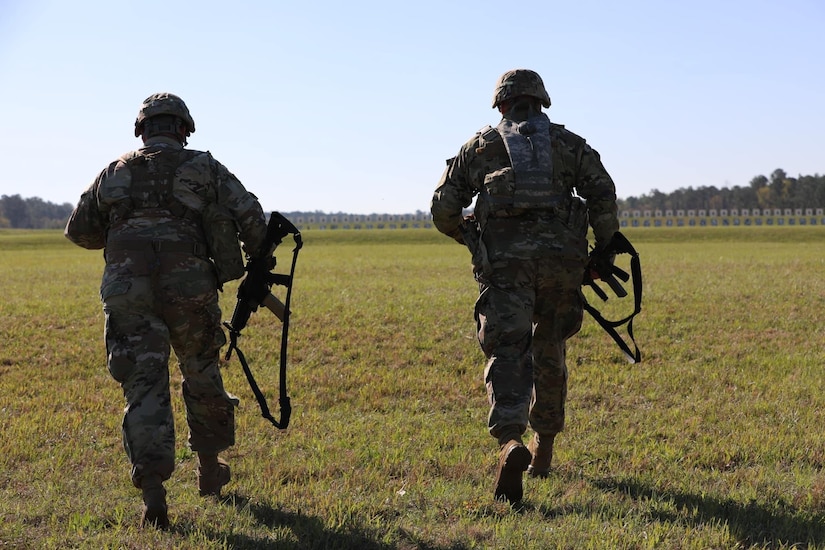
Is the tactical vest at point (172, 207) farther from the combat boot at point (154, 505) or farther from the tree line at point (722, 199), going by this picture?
the tree line at point (722, 199)

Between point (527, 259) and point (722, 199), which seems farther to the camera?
point (722, 199)

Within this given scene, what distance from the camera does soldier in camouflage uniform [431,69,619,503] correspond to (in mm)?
4707

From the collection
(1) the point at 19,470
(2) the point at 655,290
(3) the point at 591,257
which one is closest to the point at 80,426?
(1) the point at 19,470

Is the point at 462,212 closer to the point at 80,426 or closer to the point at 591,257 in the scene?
the point at 591,257

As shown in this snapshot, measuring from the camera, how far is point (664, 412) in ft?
23.0

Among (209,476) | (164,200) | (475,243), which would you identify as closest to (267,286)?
(164,200)

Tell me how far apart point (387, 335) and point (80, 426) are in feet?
15.2

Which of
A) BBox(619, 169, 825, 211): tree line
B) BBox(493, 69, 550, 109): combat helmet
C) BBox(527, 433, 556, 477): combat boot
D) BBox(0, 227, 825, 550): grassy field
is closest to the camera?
BBox(0, 227, 825, 550): grassy field

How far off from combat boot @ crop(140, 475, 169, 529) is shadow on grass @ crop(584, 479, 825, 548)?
269cm

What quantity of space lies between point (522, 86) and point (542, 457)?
2.50 m

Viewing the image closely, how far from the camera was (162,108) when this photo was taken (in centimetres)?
465

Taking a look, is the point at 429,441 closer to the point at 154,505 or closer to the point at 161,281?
the point at 154,505

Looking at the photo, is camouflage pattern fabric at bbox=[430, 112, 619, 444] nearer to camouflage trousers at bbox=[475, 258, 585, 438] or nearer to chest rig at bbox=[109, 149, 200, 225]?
camouflage trousers at bbox=[475, 258, 585, 438]

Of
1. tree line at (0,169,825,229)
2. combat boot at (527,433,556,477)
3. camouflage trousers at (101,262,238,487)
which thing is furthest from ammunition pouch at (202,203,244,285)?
tree line at (0,169,825,229)
